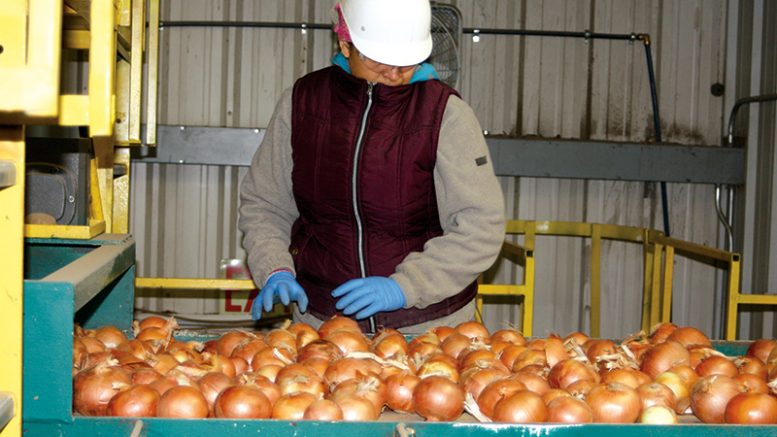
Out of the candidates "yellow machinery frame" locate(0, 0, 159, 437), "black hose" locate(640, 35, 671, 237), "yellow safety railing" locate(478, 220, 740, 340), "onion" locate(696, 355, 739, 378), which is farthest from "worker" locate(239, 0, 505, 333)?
"black hose" locate(640, 35, 671, 237)

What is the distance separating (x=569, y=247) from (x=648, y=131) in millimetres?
940

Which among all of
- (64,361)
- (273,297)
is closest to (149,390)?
(64,361)

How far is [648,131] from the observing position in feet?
20.5

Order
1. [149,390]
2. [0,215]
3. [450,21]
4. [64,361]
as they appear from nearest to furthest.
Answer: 1. [0,215]
2. [64,361]
3. [149,390]
4. [450,21]

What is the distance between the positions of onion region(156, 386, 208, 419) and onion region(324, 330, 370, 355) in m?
0.53

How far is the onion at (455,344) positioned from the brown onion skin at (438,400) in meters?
0.43

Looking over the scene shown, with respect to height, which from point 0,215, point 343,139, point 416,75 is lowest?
point 0,215

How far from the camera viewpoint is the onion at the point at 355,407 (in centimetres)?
182

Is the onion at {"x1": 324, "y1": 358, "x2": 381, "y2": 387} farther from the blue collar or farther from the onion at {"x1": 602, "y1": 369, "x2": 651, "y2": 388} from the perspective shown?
the blue collar

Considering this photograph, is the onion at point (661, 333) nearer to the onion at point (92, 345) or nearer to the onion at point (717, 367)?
the onion at point (717, 367)

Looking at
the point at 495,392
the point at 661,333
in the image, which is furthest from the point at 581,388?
the point at 661,333

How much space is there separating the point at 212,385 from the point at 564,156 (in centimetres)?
435

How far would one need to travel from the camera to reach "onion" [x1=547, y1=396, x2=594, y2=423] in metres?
1.83

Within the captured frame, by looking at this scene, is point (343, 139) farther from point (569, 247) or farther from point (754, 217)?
point (754, 217)
